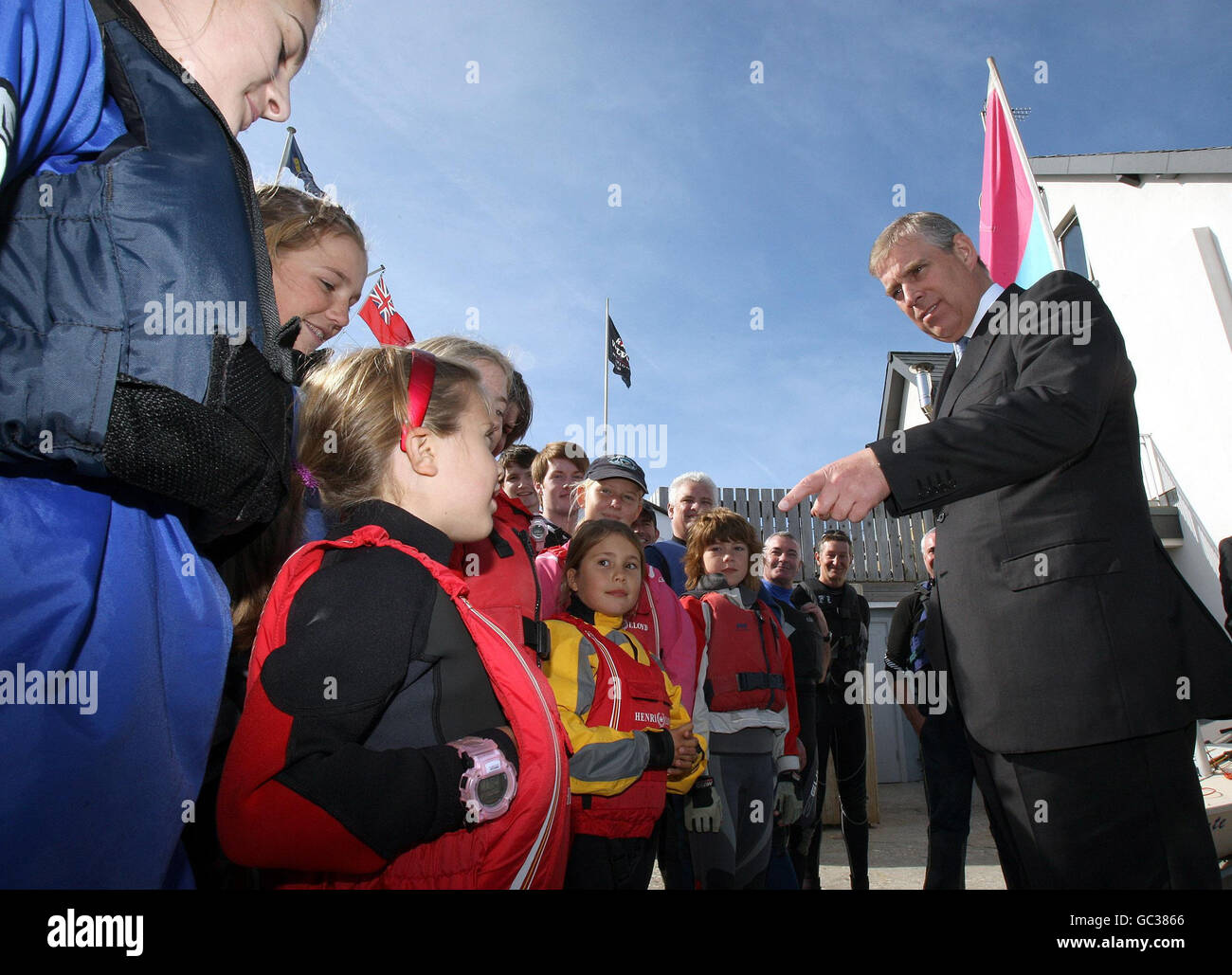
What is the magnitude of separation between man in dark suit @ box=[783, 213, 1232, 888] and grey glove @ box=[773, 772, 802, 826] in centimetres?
220

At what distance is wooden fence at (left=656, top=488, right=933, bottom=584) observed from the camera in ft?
44.2

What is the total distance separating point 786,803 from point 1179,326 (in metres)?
11.0

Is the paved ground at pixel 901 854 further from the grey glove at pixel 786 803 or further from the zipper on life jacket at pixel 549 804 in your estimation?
the zipper on life jacket at pixel 549 804

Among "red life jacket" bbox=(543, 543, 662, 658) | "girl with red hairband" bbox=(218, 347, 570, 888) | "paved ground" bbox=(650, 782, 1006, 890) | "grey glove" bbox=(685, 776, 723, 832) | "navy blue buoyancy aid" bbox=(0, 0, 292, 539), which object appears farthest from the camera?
"paved ground" bbox=(650, 782, 1006, 890)

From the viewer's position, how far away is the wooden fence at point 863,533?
13484 millimetres

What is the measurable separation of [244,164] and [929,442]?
1589 millimetres

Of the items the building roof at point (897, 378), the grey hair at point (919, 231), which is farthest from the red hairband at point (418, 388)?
the building roof at point (897, 378)

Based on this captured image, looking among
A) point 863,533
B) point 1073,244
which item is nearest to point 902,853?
point 863,533

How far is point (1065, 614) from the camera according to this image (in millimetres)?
1833

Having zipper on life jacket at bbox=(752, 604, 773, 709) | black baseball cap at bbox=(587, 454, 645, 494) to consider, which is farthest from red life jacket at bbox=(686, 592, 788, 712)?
black baseball cap at bbox=(587, 454, 645, 494)

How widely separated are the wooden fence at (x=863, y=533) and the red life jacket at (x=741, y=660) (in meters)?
9.11

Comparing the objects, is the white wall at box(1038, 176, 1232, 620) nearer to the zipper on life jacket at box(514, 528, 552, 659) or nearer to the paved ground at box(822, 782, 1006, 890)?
the paved ground at box(822, 782, 1006, 890)
